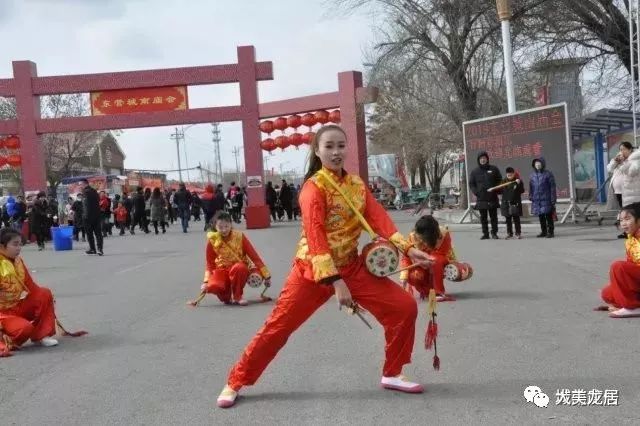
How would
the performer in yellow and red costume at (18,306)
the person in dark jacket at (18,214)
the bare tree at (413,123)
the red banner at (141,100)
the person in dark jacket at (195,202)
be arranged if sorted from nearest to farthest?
the performer in yellow and red costume at (18,306) → the person in dark jacket at (18,214) → the red banner at (141,100) → the bare tree at (413,123) → the person in dark jacket at (195,202)

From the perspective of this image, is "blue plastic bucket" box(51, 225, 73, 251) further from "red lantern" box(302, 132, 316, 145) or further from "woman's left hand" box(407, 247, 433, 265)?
"woman's left hand" box(407, 247, 433, 265)

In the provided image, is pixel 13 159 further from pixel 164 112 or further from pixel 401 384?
pixel 401 384

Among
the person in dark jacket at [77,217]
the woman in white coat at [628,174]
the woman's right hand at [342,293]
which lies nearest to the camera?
the woman's right hand at [342,293]

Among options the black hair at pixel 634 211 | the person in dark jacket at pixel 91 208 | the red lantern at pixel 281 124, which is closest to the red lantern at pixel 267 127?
the red lantern at pixel 281 124

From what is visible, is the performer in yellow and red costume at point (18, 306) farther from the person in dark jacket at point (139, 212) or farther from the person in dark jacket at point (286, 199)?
the person in dark jacket at point (286, 199)

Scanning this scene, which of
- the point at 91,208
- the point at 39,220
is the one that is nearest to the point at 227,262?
the point at 91,208

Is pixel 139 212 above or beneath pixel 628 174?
beneath

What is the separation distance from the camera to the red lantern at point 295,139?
26656 mm

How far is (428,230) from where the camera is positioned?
8141 mm

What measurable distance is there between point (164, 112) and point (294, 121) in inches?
181

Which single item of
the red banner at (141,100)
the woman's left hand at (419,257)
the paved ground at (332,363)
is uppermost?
the red banner at (141,100)

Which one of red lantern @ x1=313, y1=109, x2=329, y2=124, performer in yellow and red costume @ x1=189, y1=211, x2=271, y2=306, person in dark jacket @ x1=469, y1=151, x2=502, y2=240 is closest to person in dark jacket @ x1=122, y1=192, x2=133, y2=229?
red lantern @ x1=313, y1=109, x2=329, y2=124

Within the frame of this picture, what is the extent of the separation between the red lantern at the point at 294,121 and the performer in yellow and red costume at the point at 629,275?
A: 66.6 feet

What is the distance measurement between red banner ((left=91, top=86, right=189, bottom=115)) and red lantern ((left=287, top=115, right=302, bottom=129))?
12.1ft
